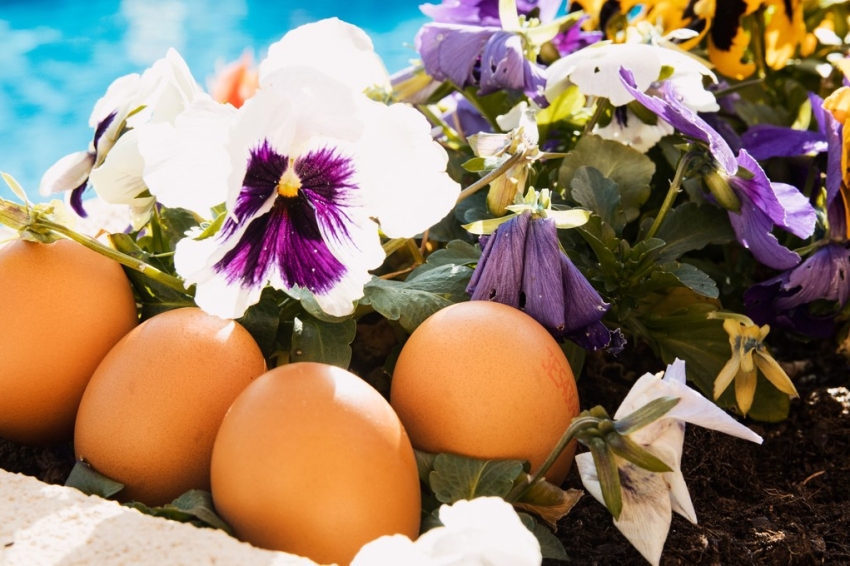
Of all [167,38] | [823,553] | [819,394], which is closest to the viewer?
[823,553]

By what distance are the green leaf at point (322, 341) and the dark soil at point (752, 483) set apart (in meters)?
0.17

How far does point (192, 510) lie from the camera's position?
0.47 metres

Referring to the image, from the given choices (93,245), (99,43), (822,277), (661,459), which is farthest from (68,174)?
(99,43)

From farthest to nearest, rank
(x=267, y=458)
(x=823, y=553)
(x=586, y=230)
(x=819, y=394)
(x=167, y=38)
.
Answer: (x=167, y=38) < (x=819, y=394) < (x=586, y=230) < (x=823, y=553) < (x=267, y=458)

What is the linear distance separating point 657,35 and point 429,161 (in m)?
0.39

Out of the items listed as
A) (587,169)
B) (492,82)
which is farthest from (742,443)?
(492,82)

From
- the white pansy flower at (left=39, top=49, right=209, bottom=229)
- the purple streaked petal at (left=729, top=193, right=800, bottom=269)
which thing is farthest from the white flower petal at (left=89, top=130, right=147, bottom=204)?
the purple streaked petal at (left=729, top=193, right=800, bottom=269)

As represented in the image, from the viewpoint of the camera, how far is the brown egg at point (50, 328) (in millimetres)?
568

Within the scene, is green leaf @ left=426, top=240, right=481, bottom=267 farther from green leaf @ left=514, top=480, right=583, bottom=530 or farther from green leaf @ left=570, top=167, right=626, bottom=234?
green leaf @ left=514, top=480, right=583, bottom=530

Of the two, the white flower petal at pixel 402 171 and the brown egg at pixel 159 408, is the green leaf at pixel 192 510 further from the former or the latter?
the white flower petal at pixel 402 171

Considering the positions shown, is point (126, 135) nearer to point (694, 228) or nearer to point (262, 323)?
point (262, 323)

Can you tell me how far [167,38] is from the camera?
12.0ft

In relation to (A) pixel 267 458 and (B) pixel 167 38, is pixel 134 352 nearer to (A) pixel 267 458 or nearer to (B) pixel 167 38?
(A) pixel 267 458

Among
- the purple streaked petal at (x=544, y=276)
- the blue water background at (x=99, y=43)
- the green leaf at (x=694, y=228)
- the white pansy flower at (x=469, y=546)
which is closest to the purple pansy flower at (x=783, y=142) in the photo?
the green leaf at (x=694, y=228)
